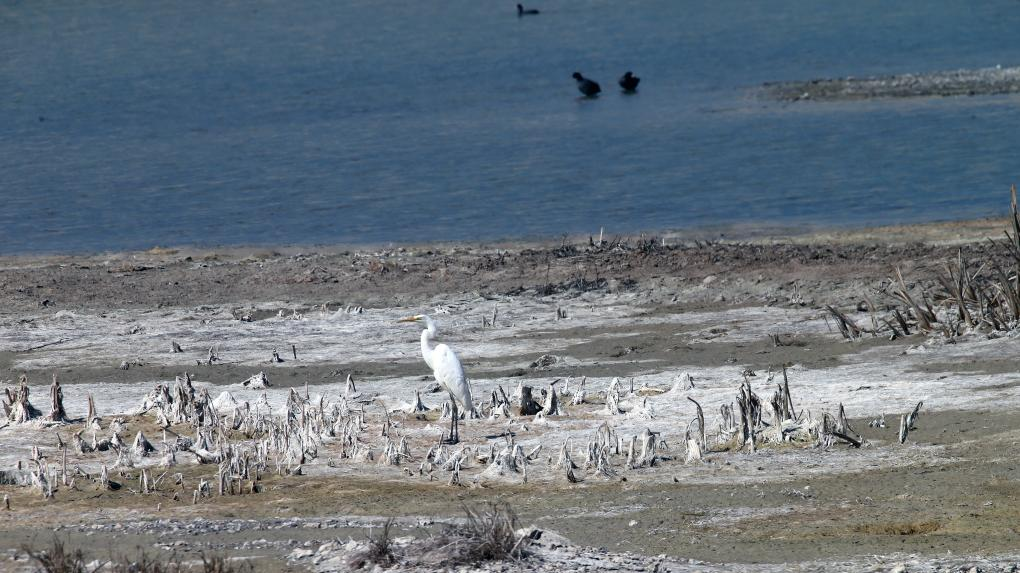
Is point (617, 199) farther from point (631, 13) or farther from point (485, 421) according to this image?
point (631, 13)

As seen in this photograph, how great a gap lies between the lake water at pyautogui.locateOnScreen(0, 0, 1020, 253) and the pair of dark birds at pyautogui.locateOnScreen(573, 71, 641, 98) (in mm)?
504

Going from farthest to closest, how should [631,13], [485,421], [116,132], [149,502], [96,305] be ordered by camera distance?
[631,13] → [116,132] → [96,305] → [485,421] → [149,502]

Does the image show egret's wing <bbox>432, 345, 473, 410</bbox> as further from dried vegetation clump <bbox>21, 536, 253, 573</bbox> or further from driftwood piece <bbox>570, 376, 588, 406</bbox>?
dried vegetation clump <bbox>21, 536, 253, 573</bbox>

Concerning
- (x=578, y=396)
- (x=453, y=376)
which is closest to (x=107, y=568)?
(x=453, y=376)

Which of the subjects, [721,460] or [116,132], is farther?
[116,132]

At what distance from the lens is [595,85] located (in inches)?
1451

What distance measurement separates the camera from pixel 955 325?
12367 mm

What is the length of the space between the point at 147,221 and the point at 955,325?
613 inches

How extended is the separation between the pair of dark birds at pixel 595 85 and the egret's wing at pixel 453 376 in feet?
86.9

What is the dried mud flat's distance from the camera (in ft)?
26.7

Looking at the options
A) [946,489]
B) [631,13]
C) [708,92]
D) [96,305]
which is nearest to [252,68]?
[708,92]

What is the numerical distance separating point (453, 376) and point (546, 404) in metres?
0.80

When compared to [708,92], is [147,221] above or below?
below

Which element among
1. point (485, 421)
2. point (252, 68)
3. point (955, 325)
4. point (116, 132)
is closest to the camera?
point (485, 421)
